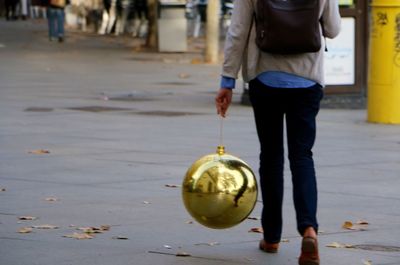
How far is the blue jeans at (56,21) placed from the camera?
114 feet

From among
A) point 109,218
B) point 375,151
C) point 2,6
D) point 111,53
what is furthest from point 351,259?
point 2,6

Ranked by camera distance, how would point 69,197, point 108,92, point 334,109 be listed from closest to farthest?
point 69,197
point 334,109
point 108,92

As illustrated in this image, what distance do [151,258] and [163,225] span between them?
99 cm

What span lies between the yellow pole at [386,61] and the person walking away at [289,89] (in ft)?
24.4

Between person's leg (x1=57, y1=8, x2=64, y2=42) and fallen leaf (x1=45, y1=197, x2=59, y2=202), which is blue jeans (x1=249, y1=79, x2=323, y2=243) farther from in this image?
person's leg (x1=57, y1=8, x2=64, y2=42)

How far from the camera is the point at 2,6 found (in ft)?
204

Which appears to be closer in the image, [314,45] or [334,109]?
[314,45]

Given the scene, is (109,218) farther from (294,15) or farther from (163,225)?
(294,15)

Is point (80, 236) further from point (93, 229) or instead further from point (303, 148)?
point (303, 148)

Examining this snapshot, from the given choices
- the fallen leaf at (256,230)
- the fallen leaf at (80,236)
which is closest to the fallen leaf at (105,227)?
the fallen leaf at (80,236)

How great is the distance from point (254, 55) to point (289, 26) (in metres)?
0.28

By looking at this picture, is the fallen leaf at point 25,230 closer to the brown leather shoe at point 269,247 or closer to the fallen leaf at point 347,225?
the brown leather shoe at point 269,247

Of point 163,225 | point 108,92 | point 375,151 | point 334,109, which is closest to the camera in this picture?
point 163,225

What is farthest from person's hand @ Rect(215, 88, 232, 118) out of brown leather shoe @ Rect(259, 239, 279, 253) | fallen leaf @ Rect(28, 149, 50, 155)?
fallen leaf @ Rect(28, 149, 50, 155)
